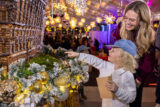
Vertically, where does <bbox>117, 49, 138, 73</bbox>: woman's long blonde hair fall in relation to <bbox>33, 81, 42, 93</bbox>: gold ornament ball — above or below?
above

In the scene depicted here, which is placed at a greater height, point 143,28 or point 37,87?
point 143,28

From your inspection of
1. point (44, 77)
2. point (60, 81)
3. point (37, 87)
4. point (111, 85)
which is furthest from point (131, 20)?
point (37, 87)

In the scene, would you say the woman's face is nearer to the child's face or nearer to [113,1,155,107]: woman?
[113,1,155,107]: woman

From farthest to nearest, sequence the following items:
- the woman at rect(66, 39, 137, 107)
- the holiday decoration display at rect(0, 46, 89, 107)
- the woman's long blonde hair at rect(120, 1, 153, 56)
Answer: the woman's long blonde hair at rect(120, 1, 153, 56) < the woman at rect(66, 39, 137, 107) < the holiday decoration display at rect(0, 46, 89, 107)

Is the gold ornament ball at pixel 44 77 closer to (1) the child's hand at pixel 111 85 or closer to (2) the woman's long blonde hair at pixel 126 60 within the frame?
(1) the child's hand at pixel 111 85

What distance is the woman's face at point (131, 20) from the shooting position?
277cm

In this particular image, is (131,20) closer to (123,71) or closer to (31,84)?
(123,71)

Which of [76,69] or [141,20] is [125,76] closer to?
[76,69]

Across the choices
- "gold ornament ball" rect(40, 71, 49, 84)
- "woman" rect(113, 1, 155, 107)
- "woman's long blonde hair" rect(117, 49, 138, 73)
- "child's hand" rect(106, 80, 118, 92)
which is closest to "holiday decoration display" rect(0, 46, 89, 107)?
"gold ornament ball" rect(40, 71, 49, 84)

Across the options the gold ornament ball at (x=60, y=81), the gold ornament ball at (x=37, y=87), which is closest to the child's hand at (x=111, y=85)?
the gold ornament ball at (x=60, y=81)

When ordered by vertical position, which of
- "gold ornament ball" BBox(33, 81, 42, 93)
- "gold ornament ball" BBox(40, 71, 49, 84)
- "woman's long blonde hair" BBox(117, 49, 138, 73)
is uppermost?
"woman's long blonde hair" BBox(117, 49, 138, 73)

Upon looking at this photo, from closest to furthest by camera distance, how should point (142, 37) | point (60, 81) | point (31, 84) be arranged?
1. point (31, 84)
2. point (60, 81)
3. point (142, 37)

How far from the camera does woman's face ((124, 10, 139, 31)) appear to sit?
277 cm

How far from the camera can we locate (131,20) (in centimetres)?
279
